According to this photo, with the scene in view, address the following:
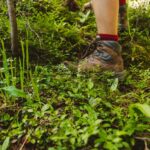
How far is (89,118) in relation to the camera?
2.39m

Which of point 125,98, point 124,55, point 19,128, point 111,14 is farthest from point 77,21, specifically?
point 19,128

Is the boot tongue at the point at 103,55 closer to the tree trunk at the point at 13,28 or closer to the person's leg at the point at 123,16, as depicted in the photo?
the tree trunk at the point at 13,28

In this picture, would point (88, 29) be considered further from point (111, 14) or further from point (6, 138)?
point (6, 138)

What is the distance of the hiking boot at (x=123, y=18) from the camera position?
4.04m

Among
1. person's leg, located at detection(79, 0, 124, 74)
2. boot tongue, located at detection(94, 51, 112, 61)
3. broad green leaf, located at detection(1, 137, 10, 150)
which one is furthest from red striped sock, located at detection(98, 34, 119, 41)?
broad green leaf, located at detection(1, 137, 10, 150)

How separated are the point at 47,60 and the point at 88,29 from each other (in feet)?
2.93

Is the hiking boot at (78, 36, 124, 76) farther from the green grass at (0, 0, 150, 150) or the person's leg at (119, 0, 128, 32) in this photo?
the person's leg at (119, 0, 128, 32)

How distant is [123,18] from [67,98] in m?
1.60

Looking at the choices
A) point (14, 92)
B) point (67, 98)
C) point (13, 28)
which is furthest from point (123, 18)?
point (14, 92)

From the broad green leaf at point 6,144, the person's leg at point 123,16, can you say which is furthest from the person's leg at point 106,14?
the broad green leaf at point 6,144

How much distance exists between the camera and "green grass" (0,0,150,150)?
2307mm

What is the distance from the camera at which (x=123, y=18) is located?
406 cm

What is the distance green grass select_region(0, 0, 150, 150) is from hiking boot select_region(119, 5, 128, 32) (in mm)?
100

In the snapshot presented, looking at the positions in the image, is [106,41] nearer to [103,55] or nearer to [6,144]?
[103,55]
